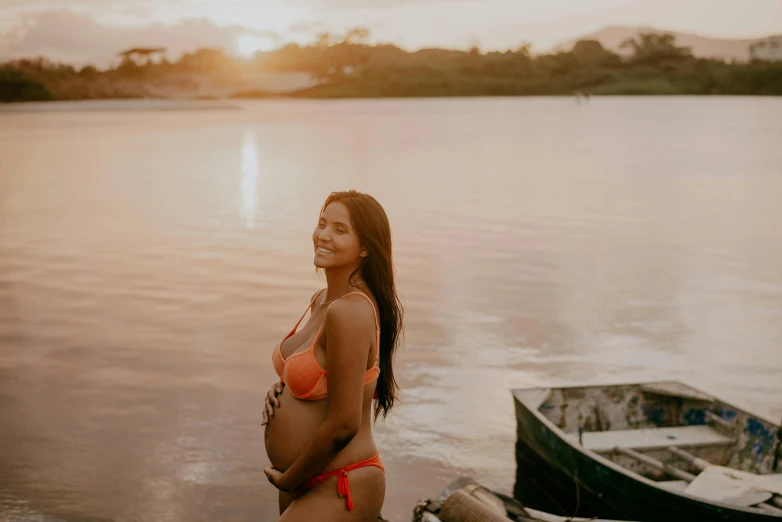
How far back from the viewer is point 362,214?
3936 millimetres

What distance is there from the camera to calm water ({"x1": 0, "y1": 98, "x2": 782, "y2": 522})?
1252cm

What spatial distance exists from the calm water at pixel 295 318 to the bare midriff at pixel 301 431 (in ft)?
24.7

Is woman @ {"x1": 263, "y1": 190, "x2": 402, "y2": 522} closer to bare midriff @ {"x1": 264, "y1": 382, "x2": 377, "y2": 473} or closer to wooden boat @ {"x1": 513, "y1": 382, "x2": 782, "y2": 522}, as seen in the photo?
bare midriff @ {"x1": 264, "y1": 382, "x2": 377, "y2": 473}

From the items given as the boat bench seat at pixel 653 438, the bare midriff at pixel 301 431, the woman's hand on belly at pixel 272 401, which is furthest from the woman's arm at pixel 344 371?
the boat bench seat at pixel 653 438

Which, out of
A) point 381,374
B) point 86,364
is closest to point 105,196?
point 86,364

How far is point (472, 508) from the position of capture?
7492 millimetres

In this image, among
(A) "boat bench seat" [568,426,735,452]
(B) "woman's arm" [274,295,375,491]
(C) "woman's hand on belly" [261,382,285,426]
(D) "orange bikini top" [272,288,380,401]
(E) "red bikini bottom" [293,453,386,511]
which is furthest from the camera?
(A) "boat bench seat" [568,426,735,452]

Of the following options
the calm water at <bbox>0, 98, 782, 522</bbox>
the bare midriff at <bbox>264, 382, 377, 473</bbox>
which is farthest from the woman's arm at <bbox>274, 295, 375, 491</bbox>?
the calm water at <bbox>0, 98, 782, 522</bbox>

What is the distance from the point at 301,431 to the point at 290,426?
2.2 inches

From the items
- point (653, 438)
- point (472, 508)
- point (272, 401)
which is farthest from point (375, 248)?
point (653, 438)

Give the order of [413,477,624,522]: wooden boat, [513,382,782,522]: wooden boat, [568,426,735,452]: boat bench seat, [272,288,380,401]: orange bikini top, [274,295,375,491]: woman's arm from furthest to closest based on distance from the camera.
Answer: [568,426,735,452]: boat bench seat < [513,382,782,522]: wooden boat < [413,477,624,522]: wooden boat < [272,288,380,401]: orange bikini top < [274,295,375,491]: woman's arm

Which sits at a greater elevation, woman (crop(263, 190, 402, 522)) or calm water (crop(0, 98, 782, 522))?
woman (crop(263, 190, 402, 522))

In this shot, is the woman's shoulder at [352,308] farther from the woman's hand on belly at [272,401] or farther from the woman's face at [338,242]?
the woman's hand on belly at [272,401]

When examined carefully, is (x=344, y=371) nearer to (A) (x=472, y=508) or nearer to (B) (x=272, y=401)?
(B) (x=272, y=401)
